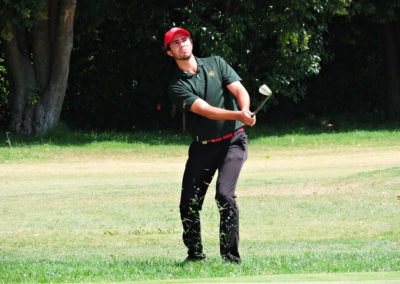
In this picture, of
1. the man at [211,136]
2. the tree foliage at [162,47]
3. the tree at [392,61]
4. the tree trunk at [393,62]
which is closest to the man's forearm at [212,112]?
the man at [211,136]

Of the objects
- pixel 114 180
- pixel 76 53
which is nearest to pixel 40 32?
pixel 76 53

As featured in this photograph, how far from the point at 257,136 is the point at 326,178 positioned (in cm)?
861

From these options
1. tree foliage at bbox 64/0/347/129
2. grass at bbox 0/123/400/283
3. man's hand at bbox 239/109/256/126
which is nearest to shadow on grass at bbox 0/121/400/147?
grass at bbox 0/123/400/283

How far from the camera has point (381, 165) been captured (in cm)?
1603

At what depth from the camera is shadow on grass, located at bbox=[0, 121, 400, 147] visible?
826 inches

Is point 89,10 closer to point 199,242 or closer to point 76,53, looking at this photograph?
point 76,53

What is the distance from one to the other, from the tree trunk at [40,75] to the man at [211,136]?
15.6m

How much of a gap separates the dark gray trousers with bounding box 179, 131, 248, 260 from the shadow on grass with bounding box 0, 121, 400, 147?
13.9 metres

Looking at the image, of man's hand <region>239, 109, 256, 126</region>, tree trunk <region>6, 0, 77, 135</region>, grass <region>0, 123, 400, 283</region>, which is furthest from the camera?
tree trunk <region>6, 0, 77, 135</region>

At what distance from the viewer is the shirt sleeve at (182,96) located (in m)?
6.48

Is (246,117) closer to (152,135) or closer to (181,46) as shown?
(181,46)

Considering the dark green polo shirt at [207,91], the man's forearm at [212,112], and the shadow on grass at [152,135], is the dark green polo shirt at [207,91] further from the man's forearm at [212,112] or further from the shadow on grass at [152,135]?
the shadow on grass at [152,135]

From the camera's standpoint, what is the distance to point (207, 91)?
21.7ft

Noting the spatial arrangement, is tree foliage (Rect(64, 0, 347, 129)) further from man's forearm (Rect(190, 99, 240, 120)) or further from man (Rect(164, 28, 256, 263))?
man's forearm (Rect(190, 99, 240, 120))
